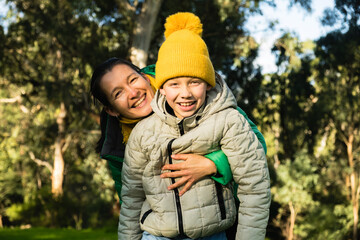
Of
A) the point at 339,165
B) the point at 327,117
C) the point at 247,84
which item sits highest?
the point at 247,84

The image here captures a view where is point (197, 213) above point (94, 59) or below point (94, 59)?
below

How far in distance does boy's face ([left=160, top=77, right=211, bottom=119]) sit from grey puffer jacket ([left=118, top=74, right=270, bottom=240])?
0.04 m

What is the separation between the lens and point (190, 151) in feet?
6.64

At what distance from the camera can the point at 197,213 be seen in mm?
1923

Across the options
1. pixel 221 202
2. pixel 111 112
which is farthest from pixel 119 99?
pixel 221 202

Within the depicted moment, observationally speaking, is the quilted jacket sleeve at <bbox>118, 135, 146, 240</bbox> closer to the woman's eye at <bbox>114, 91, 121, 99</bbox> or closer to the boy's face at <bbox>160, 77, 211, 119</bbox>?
the boy's face at <bbox>160, 77, 211, 119</bbox>

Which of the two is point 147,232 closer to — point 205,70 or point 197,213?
point 197,213

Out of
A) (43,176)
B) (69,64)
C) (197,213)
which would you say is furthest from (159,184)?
(43,176)

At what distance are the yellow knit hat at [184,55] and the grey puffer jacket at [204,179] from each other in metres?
0.13

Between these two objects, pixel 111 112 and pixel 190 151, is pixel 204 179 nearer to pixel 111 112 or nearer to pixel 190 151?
pixel 190 151

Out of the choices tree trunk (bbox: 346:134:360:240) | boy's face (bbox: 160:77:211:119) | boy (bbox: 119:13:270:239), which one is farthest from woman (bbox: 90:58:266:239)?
tree trunk (bbox: 346:134:360:240)

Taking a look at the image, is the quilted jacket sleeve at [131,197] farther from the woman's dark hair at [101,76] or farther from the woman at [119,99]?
the woman's dark hair at [101,76]

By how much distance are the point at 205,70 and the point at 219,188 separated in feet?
1.82

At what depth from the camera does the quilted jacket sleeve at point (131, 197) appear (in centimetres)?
209
